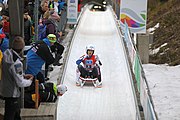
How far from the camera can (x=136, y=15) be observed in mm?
19359

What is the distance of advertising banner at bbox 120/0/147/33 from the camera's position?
19.3 m

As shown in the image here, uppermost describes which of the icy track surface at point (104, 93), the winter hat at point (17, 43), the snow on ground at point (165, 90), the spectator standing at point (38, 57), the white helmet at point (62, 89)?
the winter hat at point (17, 43)

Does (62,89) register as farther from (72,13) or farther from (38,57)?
(72,13)

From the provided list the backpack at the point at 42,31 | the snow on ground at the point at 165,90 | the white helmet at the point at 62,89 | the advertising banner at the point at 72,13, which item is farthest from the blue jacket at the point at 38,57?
the advertising banner at the point at 72,13

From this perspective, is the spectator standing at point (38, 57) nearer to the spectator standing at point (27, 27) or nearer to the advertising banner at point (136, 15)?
the spectator standing at point (27, 27)

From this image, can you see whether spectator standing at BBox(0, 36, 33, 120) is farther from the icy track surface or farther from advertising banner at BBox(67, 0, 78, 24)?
advertising banner at BBox(67, 0, 78, 24)

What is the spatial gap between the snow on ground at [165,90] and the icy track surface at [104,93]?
1.69 metres

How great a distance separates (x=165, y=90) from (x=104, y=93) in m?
5.79

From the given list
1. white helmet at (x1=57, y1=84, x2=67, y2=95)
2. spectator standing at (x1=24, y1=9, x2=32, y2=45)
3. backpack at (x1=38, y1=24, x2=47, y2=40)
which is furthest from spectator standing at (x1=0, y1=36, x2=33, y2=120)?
backpack at (x1=38, y1=24, x2=47, y2=40)

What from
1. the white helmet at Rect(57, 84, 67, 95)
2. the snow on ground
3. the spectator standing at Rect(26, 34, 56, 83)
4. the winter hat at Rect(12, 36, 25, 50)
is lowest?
the snow on ground

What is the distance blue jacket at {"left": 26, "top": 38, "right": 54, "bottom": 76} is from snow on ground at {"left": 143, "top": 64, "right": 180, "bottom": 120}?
17.9ft

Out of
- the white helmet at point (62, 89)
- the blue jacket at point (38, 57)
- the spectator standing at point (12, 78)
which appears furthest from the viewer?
the blue jacket at point (38, 57)

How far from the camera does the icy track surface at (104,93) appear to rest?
9688 mm

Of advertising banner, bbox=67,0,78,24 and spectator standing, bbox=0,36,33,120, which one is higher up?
spectator standing, bbox=0,36,33,120
